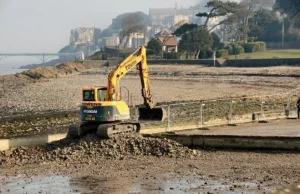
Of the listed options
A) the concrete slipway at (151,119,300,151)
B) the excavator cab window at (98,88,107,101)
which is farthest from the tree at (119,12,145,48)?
the excavator cab window at (98,88,107,101)

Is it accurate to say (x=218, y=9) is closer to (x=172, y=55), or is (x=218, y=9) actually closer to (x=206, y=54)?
(x=206, y=54)

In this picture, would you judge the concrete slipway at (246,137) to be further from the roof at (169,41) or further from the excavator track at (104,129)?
the roof at (169,41)

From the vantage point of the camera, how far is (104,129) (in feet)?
80.8

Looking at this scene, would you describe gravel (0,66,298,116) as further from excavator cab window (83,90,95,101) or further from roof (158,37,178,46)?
roof (158,37,178,46)

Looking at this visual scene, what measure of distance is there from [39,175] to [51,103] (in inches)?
1206

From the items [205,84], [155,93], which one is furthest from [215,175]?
[205,84]

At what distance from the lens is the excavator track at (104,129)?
24.7m

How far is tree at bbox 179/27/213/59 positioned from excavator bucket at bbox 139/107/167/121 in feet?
251

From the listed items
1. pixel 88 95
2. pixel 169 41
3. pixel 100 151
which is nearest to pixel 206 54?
pixel 169 41

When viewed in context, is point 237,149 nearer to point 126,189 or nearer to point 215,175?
point 215,175

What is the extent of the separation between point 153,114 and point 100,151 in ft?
15.8

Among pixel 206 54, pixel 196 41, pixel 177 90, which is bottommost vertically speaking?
pixel 177 90

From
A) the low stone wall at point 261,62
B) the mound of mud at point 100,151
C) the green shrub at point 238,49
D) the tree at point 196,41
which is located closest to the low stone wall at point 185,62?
the low stone wall at point 261,62

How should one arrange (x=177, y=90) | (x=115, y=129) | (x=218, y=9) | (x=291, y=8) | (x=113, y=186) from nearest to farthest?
(x=113, y=186)
(x=115, y=129)
(x=177, y=90)
(x=218, y=9)
(x=291, y=8)
